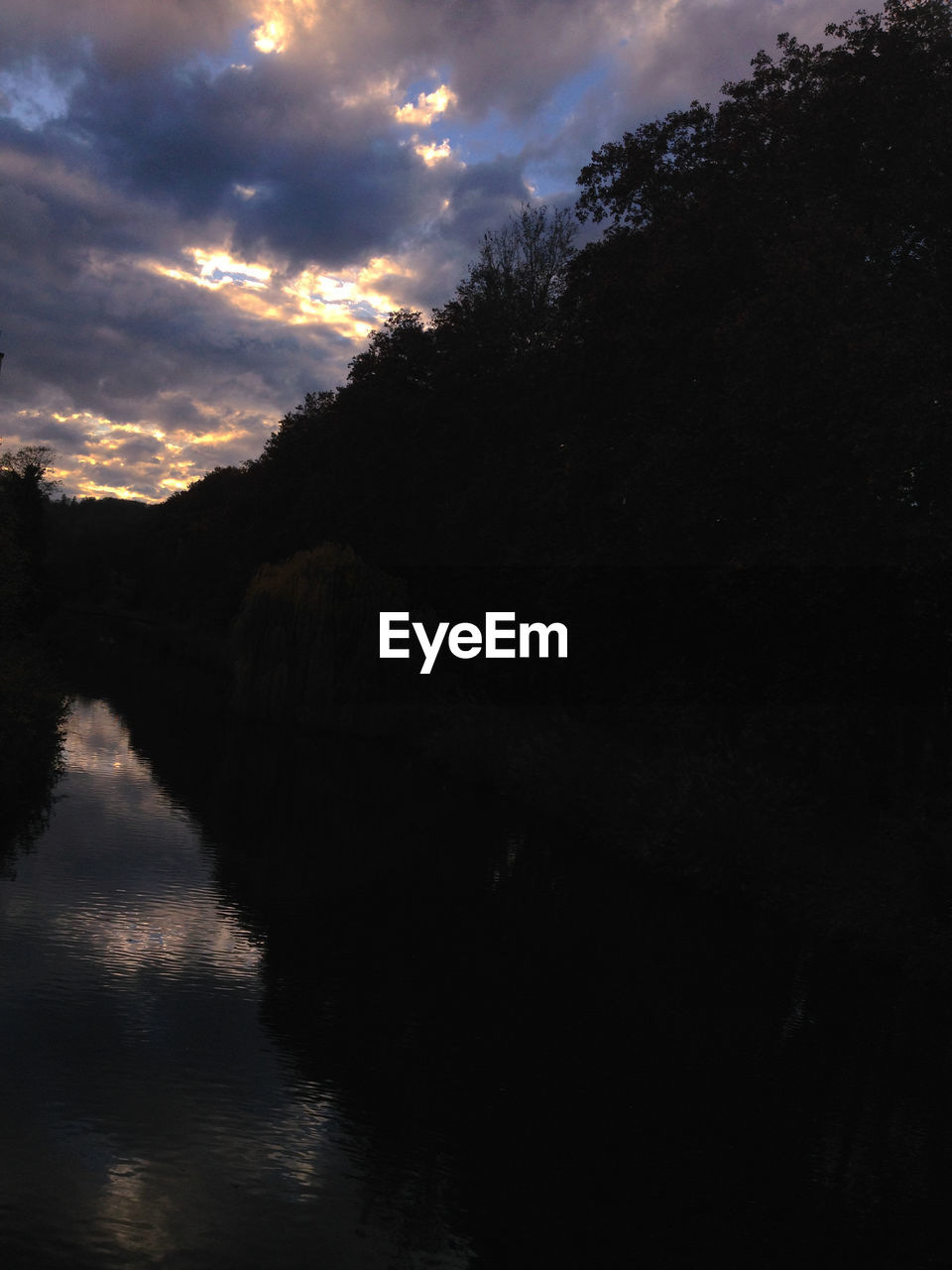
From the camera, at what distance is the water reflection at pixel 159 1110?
6094 millimetres

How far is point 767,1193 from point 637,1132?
3.45ft

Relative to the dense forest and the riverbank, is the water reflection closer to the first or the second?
the riverbank

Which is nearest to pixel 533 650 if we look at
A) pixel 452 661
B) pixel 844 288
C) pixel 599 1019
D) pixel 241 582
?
pixel 452 661

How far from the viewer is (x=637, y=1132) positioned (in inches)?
322
